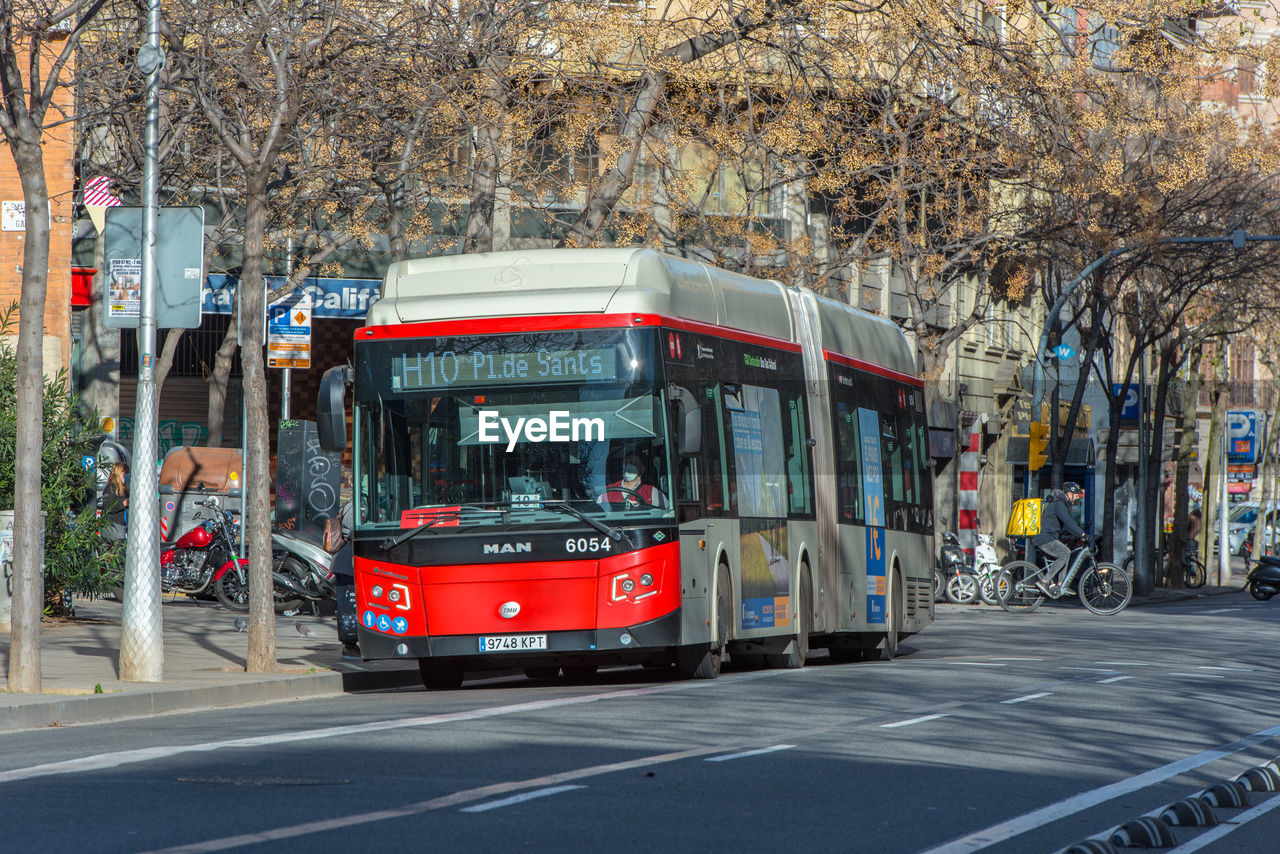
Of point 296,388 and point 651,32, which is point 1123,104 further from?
point 296,388

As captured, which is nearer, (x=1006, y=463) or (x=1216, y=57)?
(x=1216, y=57)

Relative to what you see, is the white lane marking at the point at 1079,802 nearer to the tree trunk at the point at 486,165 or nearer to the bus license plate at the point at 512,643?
the bus license plate at the point at 512,643

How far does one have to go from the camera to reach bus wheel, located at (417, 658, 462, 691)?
1575 cm

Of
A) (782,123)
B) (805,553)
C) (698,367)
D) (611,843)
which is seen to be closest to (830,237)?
(782,123)

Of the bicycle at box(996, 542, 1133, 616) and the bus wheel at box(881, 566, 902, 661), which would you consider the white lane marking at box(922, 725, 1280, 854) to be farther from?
the bicycle at box(996, 542, 1133, 616)

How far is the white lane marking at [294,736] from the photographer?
935cm

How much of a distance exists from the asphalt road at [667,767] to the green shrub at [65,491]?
5.99 metres

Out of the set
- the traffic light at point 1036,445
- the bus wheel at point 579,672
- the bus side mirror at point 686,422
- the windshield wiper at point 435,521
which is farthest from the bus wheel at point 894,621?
the traffic light at point 1036,445

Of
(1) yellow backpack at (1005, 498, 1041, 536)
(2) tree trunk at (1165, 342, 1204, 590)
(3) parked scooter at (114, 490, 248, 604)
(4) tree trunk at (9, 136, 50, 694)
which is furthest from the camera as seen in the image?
(2) tree trunk at (1165, 342, 1204, 590)

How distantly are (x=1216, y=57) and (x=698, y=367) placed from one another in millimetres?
9852

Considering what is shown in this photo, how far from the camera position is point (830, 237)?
3141 centimetres

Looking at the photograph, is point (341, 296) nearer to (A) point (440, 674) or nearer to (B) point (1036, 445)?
(B) point (1036, 445)

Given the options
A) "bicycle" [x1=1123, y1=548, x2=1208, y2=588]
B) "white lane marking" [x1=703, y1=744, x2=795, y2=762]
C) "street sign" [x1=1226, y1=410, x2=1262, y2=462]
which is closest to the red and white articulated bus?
"white lane marking" [x1=703, y1=744, x2=795, y2=762]

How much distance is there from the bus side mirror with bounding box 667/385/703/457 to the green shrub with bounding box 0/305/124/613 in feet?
27.0
